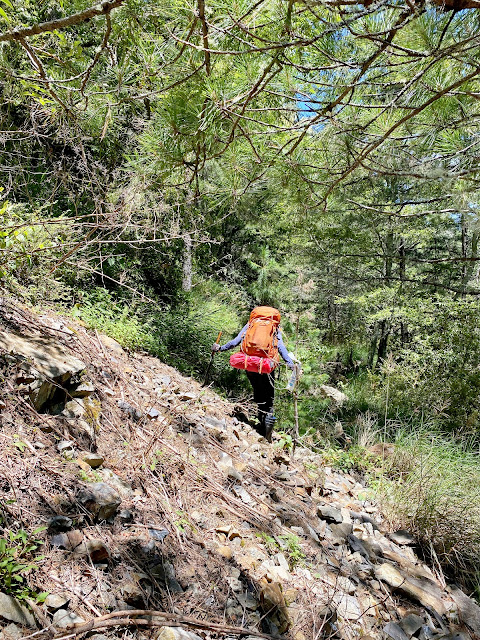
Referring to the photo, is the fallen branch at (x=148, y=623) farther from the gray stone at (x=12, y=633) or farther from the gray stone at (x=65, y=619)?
the gray stone at (x=12, y=633)

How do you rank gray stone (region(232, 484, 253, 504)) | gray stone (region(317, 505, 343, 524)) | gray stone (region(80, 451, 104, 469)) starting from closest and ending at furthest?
gray stone (region(80, 451, 104, 469)) → gray stone (region(232, 484, 253, 504)) → gray stone (region(317, 505, 343, 524))

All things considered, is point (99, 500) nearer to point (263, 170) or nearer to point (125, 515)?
point (125, 515)

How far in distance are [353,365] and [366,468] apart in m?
11.0

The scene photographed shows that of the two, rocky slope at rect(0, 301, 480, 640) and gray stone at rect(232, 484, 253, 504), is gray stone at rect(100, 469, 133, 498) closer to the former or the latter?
rocky slope at rect(0, 301, 480, 640)

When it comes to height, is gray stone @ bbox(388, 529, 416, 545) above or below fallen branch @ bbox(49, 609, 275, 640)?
below

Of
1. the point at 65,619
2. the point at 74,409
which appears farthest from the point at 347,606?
the point at 74,409

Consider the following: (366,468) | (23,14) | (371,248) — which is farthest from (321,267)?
(23,14)

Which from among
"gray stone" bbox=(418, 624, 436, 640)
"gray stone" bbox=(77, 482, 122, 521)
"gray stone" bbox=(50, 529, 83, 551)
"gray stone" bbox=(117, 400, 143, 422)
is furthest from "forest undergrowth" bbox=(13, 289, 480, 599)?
"gray stone" bbox=(50, 529, 83, 551)

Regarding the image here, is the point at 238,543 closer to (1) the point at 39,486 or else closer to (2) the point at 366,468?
(1) the point at 39,486

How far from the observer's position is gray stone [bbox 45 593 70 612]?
1495 millimetres

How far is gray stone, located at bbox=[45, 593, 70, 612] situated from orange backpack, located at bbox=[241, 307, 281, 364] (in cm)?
343

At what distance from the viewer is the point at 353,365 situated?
50.9 feet

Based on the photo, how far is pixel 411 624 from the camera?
237 cm

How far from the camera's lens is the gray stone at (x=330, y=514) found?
3.34 meters
